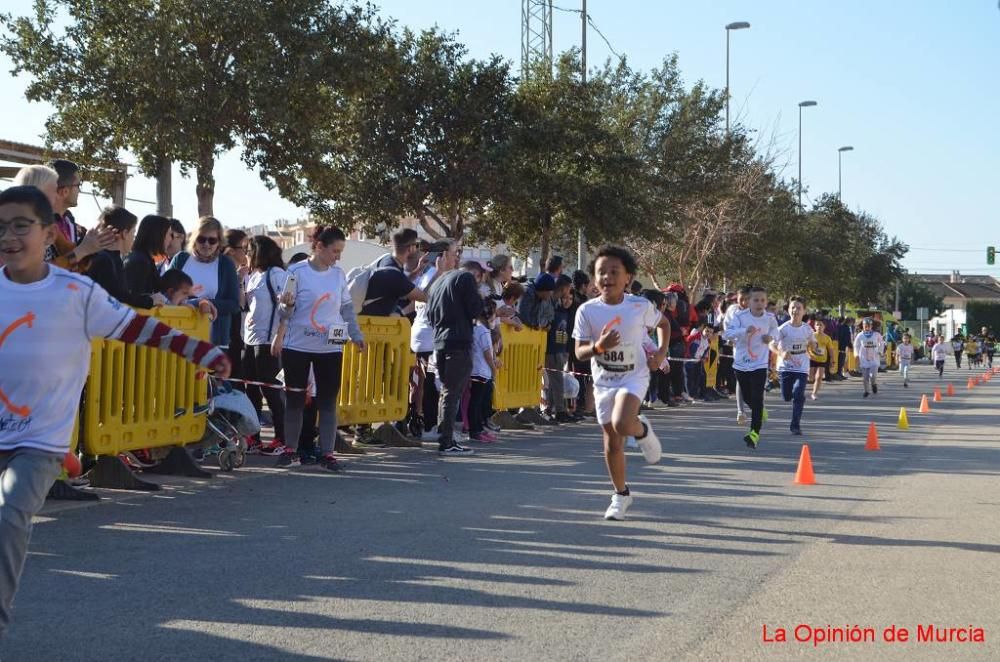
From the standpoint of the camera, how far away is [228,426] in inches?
454

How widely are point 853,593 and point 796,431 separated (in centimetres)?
1182

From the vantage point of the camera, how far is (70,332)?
511 centimetres

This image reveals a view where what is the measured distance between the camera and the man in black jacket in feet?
45.0

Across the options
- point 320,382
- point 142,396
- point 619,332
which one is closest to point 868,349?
point 320,382

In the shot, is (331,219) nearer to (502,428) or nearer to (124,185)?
(124,185)

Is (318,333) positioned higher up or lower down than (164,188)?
lower down

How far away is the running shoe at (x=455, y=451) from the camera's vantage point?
13.7 m

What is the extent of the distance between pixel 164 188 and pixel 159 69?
2090 mm

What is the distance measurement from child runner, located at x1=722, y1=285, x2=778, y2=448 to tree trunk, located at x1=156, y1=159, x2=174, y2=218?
37.4 ft

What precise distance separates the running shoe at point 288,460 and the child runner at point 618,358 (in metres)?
3.41

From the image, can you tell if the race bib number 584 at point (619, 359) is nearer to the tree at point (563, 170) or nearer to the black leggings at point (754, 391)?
the black leggings at point (754, 391)

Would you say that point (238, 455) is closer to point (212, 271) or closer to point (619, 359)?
point (212, 271)

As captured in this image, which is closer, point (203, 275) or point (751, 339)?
point (203, 275)

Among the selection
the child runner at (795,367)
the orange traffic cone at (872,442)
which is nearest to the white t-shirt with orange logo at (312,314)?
the orange traffic cone at (872,442)
